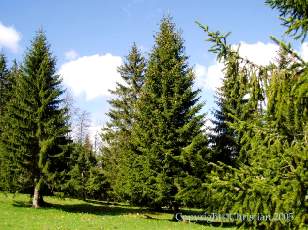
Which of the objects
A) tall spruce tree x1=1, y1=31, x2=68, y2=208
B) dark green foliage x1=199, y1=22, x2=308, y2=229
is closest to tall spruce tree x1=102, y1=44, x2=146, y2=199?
tall spruce tree x1=1, y1=31, x2=68, y2=208

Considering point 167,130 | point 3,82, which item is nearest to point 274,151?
point 167,130

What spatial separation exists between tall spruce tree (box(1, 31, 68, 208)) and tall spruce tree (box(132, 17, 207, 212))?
748 centimetres

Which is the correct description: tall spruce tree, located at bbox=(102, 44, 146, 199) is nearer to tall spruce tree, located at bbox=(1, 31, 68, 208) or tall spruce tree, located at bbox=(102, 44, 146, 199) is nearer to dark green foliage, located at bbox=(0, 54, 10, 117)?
tall spruce tree, located at bbox=(1, 31, 68, 208)

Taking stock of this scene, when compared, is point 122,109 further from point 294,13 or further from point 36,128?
point 294,13

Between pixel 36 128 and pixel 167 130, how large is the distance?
1216 centimetres

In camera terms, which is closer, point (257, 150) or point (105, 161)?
point (257, 150)

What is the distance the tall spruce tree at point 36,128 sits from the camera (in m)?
32.7

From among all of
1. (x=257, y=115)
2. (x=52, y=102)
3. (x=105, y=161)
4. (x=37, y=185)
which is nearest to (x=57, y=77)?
(x=52, y=102)

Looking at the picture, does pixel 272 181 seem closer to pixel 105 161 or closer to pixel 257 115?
pixel 257 115

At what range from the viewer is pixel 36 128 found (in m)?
33.7

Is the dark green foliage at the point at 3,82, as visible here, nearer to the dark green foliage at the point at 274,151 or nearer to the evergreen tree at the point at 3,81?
the evergreen tree at the point at 3,81

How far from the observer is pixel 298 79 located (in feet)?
20.7

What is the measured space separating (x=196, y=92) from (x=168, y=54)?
12.6 ft

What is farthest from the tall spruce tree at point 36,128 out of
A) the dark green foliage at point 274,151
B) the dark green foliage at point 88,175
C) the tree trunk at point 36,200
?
the dark green foliage at point 274,151
